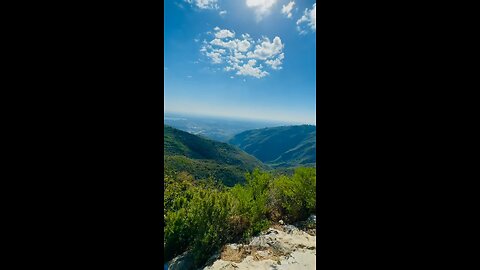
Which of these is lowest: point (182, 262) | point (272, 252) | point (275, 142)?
point (182, 262)

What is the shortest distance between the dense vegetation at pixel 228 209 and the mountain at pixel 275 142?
3016 centimetres

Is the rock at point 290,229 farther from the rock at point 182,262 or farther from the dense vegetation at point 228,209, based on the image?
the rock at point 182,262

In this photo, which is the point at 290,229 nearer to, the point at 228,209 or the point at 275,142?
the point at 228,209

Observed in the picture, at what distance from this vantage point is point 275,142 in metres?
39.6

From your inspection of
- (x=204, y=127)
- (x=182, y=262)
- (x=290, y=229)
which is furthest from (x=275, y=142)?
(x=182, y=262)

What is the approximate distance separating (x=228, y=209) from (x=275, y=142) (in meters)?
37.1

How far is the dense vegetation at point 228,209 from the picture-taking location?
264 centimetres

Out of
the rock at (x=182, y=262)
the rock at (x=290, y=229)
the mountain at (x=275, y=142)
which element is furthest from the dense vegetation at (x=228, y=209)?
the mountain at (x=275, y=142)

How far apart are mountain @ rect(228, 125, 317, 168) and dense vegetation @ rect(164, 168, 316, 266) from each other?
30.2 m
